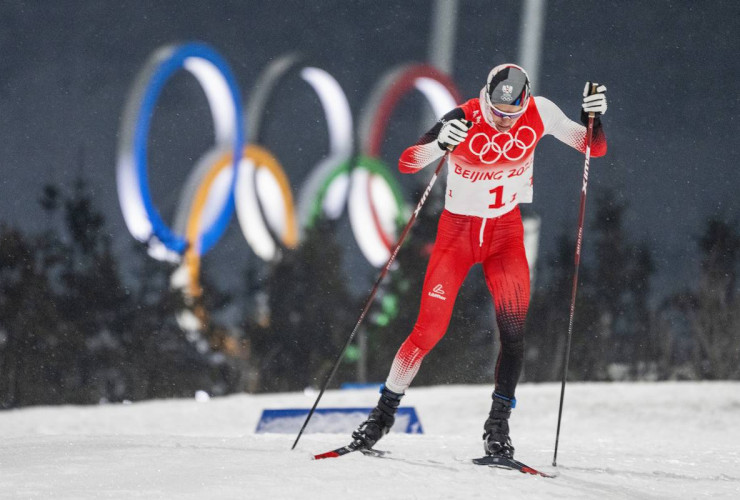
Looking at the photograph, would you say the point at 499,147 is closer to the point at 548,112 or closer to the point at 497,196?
the point at 497,196

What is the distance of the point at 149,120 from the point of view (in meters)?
18.5

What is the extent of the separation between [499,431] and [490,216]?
1.18 metres

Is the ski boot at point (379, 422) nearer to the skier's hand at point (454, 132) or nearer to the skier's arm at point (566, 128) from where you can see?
the skier's hand at point (454, 132)

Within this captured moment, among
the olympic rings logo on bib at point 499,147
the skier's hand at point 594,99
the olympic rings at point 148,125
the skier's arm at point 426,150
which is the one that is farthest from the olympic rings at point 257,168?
the skier's hand at point 594,99

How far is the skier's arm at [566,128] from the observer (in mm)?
4793

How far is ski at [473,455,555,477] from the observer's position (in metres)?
4.10

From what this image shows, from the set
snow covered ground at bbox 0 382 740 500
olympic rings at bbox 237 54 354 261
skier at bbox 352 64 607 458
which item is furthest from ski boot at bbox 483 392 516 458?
olympic rings at bbox 237 54 354 261

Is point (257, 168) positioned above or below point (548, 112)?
above

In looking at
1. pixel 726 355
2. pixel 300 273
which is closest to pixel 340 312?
pixel 300 273

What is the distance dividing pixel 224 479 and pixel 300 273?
35690 mm

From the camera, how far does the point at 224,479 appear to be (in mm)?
3654

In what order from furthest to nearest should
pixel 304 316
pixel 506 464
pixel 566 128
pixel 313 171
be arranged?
1. pixel 304 316
2. pixel 313 171
3. pixel 566 128
4. pixel 506 464

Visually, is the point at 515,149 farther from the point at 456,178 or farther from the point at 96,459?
the point at 96,459

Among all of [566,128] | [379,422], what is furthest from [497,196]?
[379,422]
